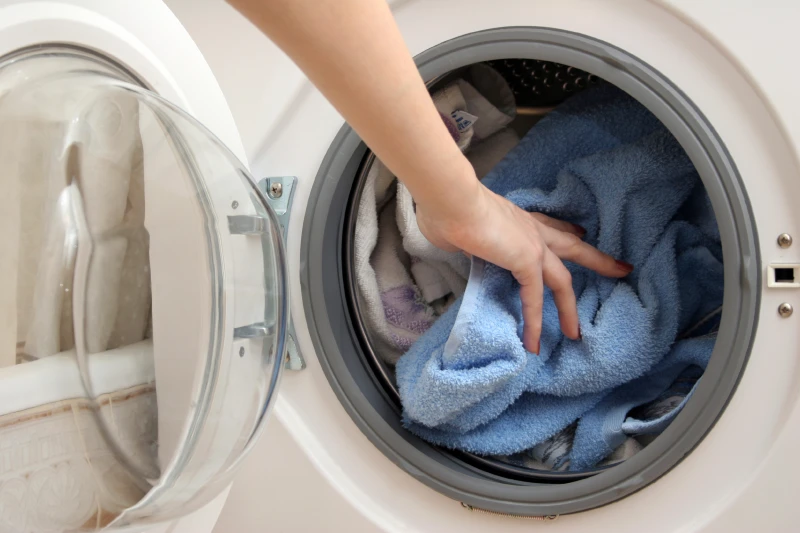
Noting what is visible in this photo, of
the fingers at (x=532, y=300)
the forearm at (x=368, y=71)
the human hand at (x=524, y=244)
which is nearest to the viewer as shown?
the forearm at (x=368, y=71)

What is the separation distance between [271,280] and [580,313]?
1.24 ft

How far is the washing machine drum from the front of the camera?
1.93 ft

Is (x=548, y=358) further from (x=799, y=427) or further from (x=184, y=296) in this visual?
(x=184, y=296)

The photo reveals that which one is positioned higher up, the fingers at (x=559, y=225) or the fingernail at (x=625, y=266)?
the fingers at (x=559, y=225)

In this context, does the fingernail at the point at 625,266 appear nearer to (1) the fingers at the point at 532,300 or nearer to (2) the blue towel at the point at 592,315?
(2) the blue towel at the point at 592,315

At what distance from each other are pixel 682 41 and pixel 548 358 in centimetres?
40

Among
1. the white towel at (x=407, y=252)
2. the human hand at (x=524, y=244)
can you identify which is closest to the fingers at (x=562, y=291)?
the human hand at (x=524, y=244)

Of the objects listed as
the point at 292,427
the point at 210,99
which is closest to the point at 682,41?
the point at 210,99

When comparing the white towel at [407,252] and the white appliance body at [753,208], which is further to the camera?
the white towel at [407,252]

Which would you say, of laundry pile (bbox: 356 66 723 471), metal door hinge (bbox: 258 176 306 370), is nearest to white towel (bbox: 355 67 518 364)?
laundry pile (bbox: 356 66 723 471)

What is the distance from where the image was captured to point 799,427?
1.82 ft

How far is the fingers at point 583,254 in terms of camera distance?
759 millimetres

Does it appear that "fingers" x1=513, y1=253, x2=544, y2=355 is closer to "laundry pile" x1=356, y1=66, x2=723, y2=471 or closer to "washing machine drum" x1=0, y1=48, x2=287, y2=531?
"laundry pile" x1=356, y1=66, x2=723, y2=471

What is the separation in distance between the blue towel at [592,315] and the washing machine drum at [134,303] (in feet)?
0.70
